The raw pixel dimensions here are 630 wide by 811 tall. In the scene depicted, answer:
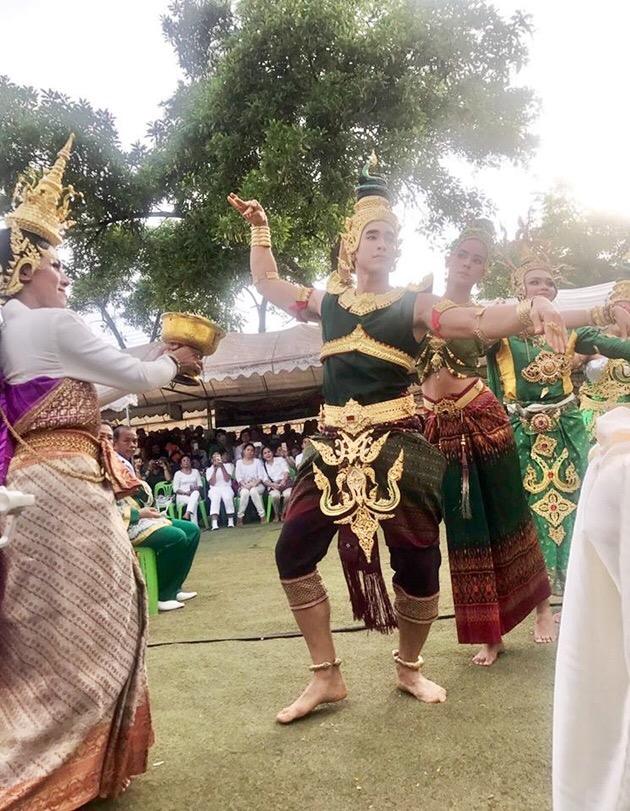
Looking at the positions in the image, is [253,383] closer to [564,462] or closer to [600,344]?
[564,462]

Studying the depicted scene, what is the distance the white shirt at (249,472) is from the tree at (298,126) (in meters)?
3.21

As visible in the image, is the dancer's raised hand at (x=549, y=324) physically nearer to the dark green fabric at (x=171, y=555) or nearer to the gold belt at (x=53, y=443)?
the gold belt at (x=53, y=443)

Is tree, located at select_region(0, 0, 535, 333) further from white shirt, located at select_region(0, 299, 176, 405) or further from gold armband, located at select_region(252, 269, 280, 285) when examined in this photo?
white shirt, located at select_region(0, 299, 176, 405)

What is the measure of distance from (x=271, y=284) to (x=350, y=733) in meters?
1.90

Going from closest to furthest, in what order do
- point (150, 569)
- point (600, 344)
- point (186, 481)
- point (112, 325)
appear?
point (600, 344) → point (150, 569) → point (186, 481) → point (112, 325)

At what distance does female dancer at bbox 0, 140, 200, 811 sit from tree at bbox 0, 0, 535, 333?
7754 millimetres

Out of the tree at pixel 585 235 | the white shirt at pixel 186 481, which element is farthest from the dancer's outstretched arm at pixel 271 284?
the tree at pixel 585 235

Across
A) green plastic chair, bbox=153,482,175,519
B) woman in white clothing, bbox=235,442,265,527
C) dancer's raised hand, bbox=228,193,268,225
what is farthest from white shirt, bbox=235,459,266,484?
dancer's raised hand, bbox=228,193,268,225

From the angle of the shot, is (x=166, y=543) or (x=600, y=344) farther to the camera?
(x=166, y=543)

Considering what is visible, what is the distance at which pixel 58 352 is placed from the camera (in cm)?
215

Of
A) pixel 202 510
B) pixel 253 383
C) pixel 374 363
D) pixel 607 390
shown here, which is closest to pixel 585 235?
pixel 253 383

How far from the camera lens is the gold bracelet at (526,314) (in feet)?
7.01

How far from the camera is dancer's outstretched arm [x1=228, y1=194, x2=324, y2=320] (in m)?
3.02

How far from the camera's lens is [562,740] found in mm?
1232
